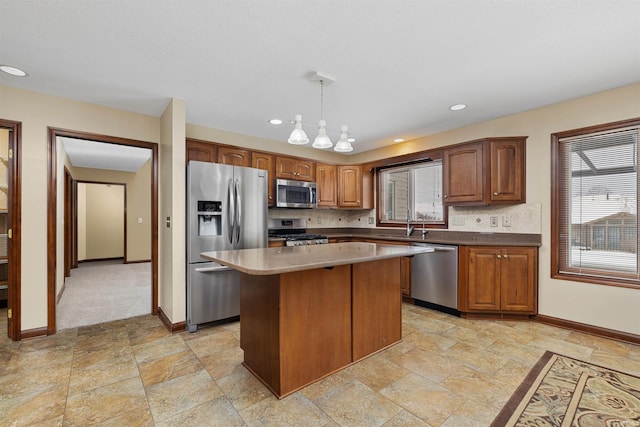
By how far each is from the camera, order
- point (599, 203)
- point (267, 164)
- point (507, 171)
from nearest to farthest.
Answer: point (599, 203) → point (507, 171) → point (267, 164)

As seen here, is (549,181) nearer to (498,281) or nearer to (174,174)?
(498,281)

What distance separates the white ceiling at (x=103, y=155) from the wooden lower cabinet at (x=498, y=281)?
4.78 m

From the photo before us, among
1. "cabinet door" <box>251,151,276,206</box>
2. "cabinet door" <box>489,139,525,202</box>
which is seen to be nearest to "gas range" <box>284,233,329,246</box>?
"cabinet door" <box>251,151,276,206</box>

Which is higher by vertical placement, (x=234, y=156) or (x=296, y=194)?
(x=234, y=156)

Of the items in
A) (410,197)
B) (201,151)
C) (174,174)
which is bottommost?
(410,197)

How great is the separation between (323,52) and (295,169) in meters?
2.56

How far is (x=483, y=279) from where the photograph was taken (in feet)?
11.3

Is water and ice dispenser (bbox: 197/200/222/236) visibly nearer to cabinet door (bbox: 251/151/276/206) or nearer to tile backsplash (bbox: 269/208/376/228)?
cabinet door (bbox: 251/151/276/206)

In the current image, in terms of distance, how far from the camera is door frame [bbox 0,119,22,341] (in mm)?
2814

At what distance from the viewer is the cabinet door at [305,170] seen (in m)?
4.76

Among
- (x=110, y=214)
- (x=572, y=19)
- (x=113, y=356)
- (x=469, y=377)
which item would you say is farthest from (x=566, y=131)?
(x=110, y=214)

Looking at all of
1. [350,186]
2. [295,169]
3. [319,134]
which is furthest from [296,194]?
[319,134]

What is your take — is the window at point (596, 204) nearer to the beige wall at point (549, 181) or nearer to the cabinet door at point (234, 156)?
the beige wall at point (549, 181)

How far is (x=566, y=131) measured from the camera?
3201 millimetres
